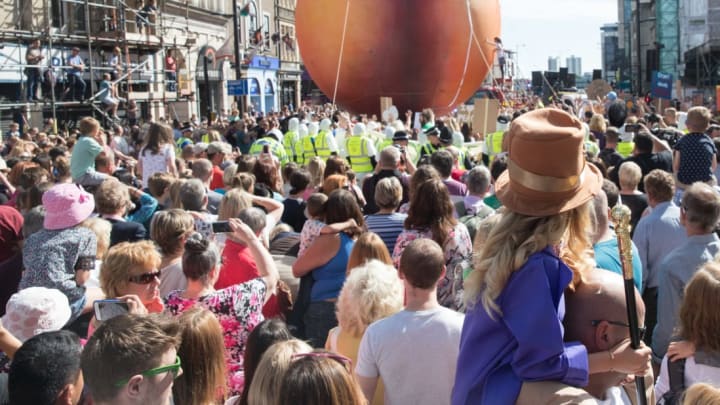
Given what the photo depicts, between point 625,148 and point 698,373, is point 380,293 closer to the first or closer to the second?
point 698,373

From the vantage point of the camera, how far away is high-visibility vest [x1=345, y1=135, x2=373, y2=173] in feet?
35.1

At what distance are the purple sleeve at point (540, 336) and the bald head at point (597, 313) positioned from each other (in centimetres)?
8

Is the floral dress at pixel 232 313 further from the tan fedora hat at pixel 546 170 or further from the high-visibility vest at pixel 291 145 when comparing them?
the high-visibility vest at pixel 291 145

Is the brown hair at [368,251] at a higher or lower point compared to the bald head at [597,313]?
lower

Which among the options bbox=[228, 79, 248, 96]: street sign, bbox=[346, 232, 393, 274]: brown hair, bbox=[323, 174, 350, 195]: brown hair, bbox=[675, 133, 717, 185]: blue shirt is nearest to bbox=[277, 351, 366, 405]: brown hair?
bbox=[346, 232, 393, 274]: brown hair

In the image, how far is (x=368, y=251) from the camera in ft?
14.9

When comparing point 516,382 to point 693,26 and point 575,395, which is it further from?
point 693,26

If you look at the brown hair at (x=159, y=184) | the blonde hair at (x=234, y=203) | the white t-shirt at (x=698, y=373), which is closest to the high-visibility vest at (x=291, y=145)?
the brown hair at (x=159, y=184)

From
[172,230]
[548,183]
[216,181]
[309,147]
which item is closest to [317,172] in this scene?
[216,181]

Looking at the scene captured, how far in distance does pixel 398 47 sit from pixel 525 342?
17.3m

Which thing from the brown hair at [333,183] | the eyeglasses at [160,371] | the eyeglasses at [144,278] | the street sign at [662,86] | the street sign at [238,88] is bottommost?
the eyeglasses at [160,371]

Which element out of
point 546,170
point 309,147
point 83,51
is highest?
point 83,51

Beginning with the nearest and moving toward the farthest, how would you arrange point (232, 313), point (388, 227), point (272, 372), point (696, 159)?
point (272, 372)
point (232, 313)
point (388, 227)
point (696, 159)

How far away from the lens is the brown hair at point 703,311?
122 inches
